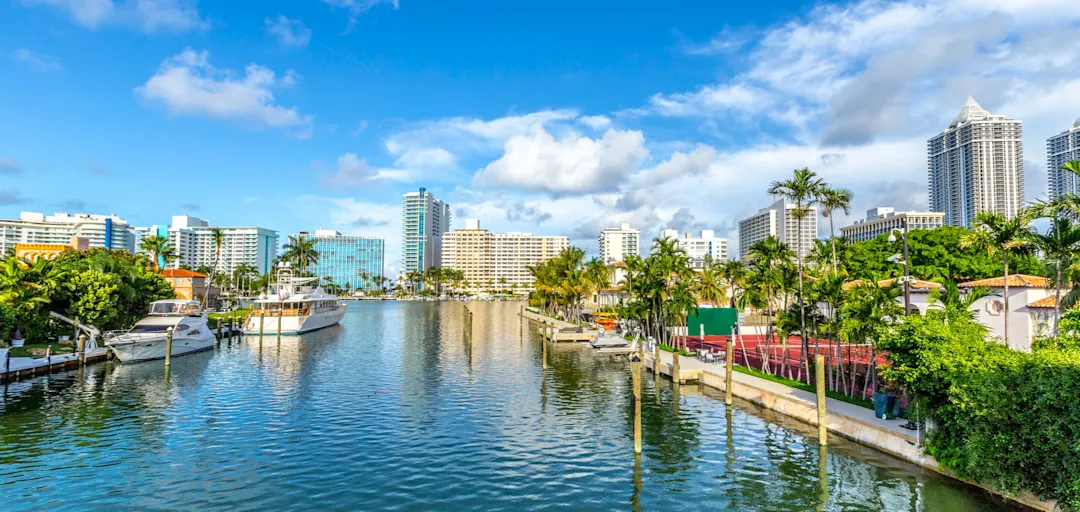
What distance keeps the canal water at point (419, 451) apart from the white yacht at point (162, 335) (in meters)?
6.79

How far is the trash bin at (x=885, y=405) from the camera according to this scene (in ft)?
79.7

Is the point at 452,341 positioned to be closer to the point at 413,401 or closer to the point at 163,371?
the point at 163,371

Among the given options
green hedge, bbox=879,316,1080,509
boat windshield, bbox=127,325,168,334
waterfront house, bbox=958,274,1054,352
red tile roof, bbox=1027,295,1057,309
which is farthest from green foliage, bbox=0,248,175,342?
red tile roof, bbox=1027,295,1057,309

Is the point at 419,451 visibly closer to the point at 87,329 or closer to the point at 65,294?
the point at 87,329

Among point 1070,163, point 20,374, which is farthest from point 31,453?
point 1070,163

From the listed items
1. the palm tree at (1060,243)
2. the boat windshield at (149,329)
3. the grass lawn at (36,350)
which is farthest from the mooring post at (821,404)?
the boat windshield at (149,329)

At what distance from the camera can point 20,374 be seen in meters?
39.9

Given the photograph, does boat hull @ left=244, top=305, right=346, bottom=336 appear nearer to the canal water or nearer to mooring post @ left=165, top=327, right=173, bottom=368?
mooring post @ left=165, top=327, right=173, bottom=368

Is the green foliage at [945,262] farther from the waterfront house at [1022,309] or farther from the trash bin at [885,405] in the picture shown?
the trash bin at [885,405]

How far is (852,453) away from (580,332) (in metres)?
50.2

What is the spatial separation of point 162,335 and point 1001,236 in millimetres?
61030

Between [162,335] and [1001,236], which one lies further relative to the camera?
[162,335]

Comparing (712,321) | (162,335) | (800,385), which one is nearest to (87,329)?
(162,335)

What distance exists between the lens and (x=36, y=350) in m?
45.7
